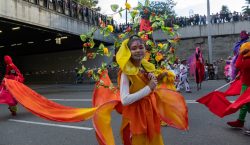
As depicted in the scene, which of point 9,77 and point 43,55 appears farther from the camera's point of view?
point 43,55

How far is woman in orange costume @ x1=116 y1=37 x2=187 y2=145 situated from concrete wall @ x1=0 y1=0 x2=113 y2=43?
1727cm

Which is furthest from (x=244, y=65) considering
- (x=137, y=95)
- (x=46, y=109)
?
(x=46, y=109)

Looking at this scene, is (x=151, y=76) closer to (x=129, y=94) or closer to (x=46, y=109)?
(x=129, y=94)

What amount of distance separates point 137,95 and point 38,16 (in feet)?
67.7

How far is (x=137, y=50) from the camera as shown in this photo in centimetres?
363

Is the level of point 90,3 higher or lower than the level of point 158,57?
higher

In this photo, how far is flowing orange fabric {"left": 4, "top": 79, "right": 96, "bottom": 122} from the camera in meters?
4.05

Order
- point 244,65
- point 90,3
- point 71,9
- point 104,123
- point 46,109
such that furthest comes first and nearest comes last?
point 90,3
point 71,9
point 244,65
point 46,109
point 104,123

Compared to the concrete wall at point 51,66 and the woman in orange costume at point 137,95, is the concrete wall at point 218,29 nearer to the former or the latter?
the concrete wall at point 51,66

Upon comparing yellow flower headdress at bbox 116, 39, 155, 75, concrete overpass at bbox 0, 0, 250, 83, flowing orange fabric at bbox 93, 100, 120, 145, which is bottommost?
flowing orange fabric at bbox 93, 100, 120, 145

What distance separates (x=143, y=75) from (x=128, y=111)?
1.39 feet

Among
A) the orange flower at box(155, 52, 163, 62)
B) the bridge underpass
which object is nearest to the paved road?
the orange flower at box(155, 52, 163, 62)

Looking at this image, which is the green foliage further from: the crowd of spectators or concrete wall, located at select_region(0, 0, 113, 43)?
the crowd of spectators

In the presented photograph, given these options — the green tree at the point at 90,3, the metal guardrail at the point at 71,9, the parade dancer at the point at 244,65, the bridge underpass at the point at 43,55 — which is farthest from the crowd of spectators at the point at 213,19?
the parade dancer at the point at 244,65
